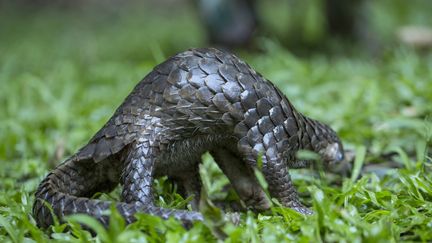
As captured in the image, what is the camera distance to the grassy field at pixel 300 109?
8.16 ft

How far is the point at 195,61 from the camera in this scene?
287 cm

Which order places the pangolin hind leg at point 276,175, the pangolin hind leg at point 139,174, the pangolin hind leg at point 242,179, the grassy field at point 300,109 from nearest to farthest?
the grassy field at point 300,109, the pangolin hind leg at point 139,174, the pangolin hind leg at point 276,175, the pangolin hind leg at point 242,179

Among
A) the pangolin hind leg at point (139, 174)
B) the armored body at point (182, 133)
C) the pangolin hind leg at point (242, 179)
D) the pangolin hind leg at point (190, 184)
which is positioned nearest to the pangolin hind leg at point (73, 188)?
the armored body at point (182, 133)

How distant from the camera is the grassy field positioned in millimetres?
2488

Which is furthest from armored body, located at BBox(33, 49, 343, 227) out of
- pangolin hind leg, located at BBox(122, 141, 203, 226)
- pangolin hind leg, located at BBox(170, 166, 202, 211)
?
pangolin hind leg, located at BBox(170, 166, 202, 211)

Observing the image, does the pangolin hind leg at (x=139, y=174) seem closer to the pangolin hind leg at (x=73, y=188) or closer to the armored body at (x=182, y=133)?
the armored body at (x=182, y=133)

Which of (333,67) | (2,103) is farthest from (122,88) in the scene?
(333,67)

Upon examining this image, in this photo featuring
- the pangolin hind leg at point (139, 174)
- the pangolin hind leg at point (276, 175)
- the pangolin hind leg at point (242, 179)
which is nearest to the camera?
the pangolin hind leg at point (139, 174)

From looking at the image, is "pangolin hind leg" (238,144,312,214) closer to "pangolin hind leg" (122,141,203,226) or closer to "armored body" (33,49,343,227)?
"armored body" (33,49,343,227)

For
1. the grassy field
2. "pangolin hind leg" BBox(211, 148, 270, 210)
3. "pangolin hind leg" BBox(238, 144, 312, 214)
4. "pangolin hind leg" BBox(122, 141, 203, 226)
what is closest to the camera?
the grassy field

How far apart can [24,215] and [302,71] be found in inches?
156

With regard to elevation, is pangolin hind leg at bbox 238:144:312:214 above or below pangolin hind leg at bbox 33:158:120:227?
below

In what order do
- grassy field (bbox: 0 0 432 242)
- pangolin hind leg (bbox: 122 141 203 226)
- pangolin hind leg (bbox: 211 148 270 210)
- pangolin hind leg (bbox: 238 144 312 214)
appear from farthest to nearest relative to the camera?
pangolin hind leg (bbox: 211 148 270 210)
pangolin hind leg (bbox: 238 144 312 214)
pangolin hind leg (bbox: 122 141 203 226)
grassy field (bbox: 0 0 432 242)

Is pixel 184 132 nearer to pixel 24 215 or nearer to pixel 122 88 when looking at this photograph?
pixel 24 215
